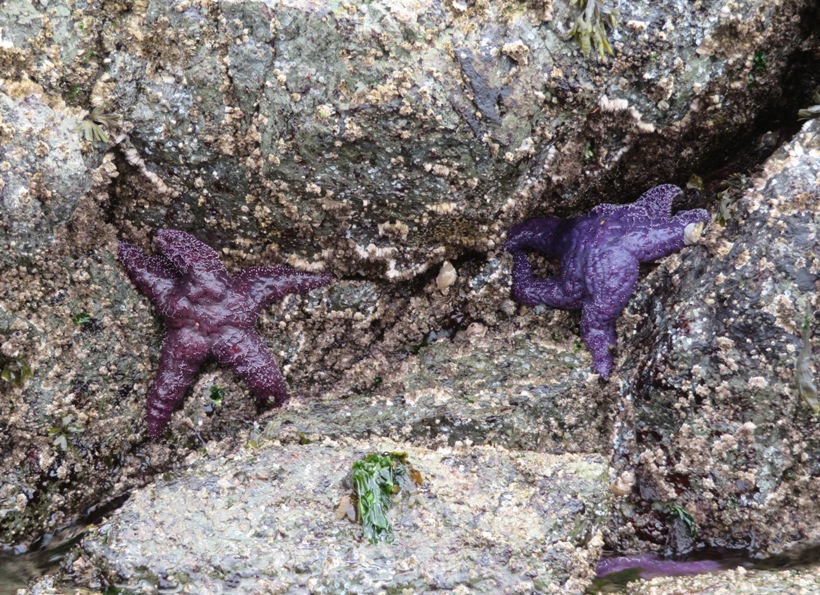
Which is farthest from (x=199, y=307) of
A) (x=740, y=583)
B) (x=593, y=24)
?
(x=740, y=583)

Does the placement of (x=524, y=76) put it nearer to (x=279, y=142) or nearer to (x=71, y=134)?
(x=279, y=142)

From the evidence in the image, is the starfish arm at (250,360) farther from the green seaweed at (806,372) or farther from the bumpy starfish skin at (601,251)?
the green seaweed at (806,372)

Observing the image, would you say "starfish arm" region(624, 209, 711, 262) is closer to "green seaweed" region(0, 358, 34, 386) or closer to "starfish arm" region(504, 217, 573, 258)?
"starfish arm" region(504, 217, 573, 258)

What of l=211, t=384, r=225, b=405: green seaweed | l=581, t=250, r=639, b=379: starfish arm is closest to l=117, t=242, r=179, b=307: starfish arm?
l=211, t=384, r=225, b=405: green seaweed

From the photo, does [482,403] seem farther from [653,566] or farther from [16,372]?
[16,372]

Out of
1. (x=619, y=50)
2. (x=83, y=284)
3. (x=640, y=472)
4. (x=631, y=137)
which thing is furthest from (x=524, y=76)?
(x=83, y=284)

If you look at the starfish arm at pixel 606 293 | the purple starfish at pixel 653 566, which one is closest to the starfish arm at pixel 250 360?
the starfish arm at pixel 606 293
